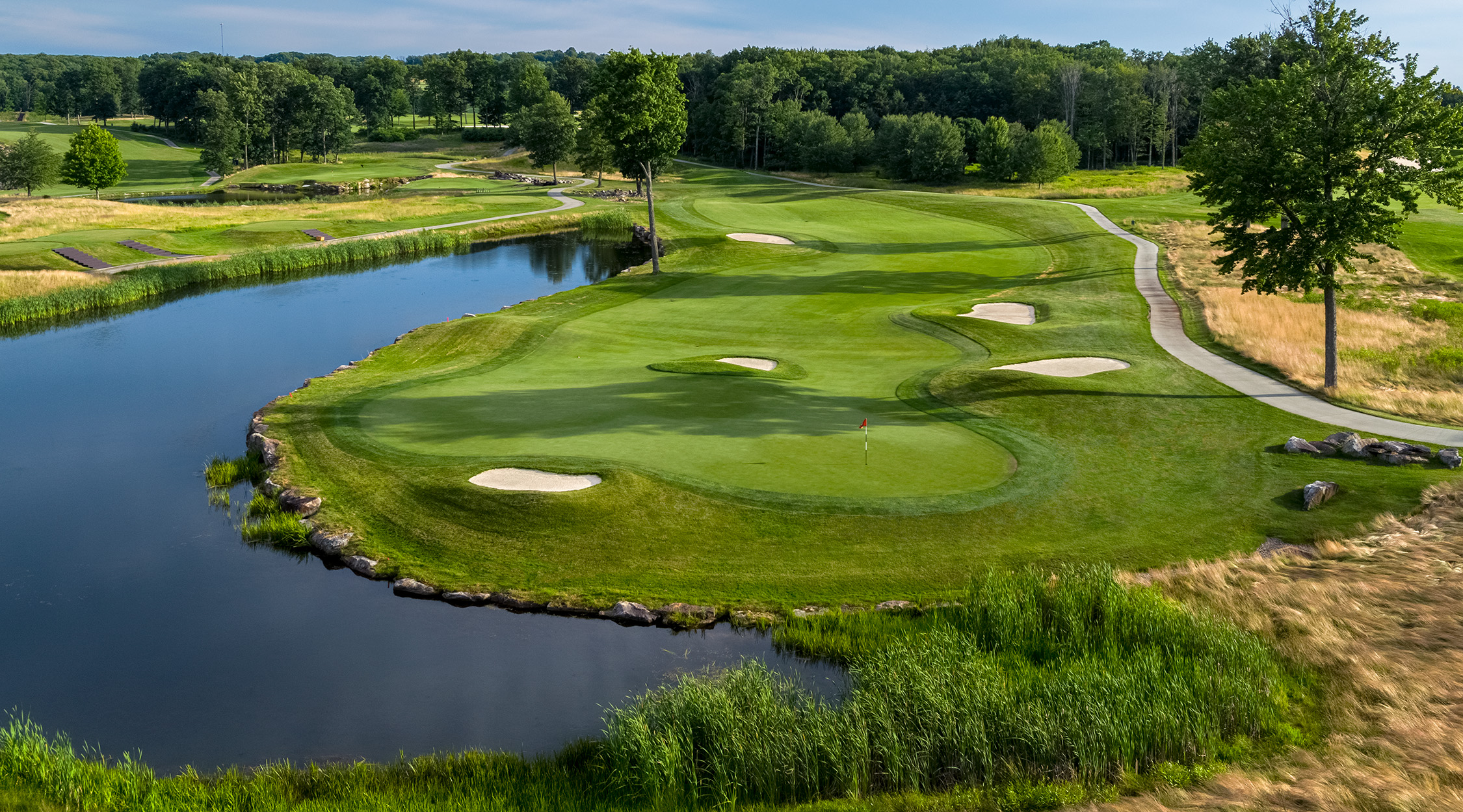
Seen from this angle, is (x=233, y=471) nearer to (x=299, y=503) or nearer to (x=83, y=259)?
(x=299, y=503)

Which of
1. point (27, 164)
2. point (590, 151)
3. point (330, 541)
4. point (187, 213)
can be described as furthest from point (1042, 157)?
point (27, 164)

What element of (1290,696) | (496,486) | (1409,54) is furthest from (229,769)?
(1409,54)

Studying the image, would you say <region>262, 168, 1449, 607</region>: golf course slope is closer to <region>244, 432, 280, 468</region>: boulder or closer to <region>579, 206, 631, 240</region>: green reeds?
<region>244, 432, 280, 468</region>: boulder

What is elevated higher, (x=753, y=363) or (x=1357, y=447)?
(x=753, y=363)

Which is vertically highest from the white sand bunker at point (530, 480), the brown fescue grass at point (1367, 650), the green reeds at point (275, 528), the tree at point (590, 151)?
the tree at point (590, 151)

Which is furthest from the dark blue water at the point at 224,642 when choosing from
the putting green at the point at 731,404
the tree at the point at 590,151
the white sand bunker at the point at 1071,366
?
the tree at the point at 590,151

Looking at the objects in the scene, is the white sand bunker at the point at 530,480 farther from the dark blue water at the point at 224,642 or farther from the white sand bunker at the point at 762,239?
the white sand bunker at the point at 762,239
